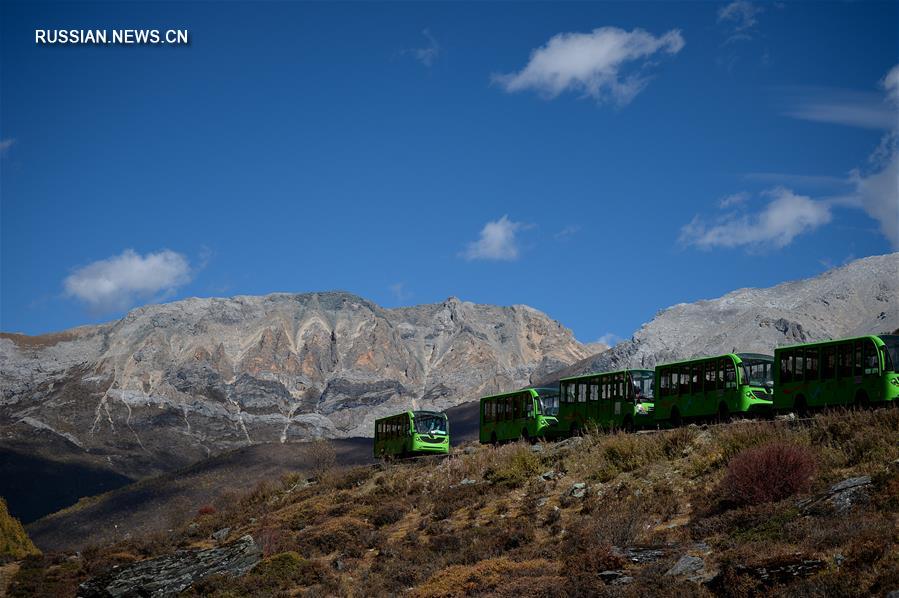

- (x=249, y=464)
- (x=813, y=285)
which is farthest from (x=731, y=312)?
(x=249, y=464)

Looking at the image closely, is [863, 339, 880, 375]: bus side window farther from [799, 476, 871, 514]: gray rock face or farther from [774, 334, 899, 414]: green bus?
[799, 476, 871, 514]: gray rock face

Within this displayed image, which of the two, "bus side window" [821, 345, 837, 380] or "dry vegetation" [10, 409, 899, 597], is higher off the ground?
"bus side window" [821, 345, 837, 380]

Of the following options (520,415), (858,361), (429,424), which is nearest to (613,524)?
(858,361)

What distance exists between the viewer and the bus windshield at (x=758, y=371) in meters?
31.9

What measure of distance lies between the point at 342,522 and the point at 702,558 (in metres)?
16.5

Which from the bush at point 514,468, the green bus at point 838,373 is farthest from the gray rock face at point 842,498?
the bush at point 514,468

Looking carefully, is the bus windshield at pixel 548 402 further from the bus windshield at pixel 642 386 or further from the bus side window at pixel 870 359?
the bus side window at pixel 870 359

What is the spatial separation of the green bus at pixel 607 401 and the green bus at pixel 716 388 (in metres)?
1.01

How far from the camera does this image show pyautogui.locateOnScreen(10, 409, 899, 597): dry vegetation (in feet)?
49.7

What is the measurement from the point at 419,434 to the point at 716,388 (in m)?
20.4

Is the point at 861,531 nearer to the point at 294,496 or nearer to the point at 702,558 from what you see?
the point at 702,558

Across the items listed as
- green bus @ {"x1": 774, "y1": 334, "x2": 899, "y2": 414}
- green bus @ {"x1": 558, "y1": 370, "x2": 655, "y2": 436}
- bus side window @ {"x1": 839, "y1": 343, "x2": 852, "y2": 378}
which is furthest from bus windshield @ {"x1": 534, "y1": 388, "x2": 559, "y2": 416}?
bus side window @ {"x1": 839, "y1": 343, "x2": 852, "y2": 378}

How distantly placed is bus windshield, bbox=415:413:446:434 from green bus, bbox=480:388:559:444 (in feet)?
8.02

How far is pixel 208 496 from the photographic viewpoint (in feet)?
343
